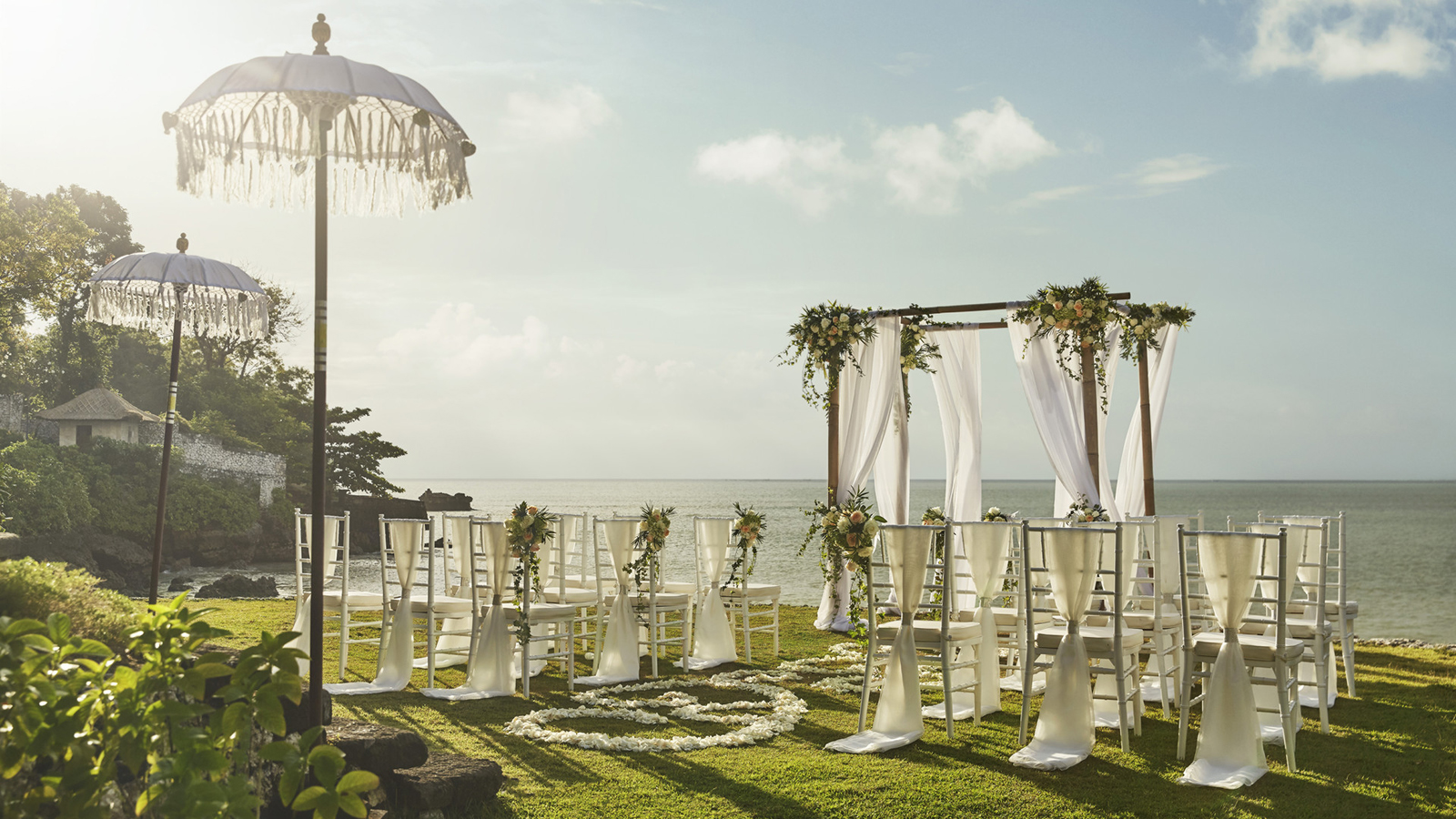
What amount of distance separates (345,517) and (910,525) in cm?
379

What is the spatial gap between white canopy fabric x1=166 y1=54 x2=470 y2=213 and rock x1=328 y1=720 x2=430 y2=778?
84.8 inches

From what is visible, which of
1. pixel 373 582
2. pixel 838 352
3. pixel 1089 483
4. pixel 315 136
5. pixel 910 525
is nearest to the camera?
pixel 315 136

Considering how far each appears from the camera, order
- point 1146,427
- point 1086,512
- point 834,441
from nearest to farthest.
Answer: point 1086,512 < point 1146,427 < point 834,441

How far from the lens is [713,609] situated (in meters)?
7.97

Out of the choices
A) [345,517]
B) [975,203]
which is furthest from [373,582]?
[345,517]

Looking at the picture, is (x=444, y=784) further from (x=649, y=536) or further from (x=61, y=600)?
(x=649, y=536)

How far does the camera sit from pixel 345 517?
662 cm

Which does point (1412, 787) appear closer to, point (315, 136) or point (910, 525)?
point (910, 525)

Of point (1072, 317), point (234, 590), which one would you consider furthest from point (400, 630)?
point (234, 590)

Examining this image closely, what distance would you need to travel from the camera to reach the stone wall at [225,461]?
30.0 m

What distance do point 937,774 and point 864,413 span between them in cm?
545

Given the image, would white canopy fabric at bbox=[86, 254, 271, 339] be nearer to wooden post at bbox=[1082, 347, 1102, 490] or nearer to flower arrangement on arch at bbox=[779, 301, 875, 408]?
flower arrangement on arch at bbox=[779, 301, 875, 408]

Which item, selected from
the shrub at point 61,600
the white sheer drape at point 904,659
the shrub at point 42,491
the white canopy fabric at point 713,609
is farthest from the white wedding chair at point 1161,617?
the shrub at point 42,491

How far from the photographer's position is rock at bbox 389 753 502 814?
368 cm
